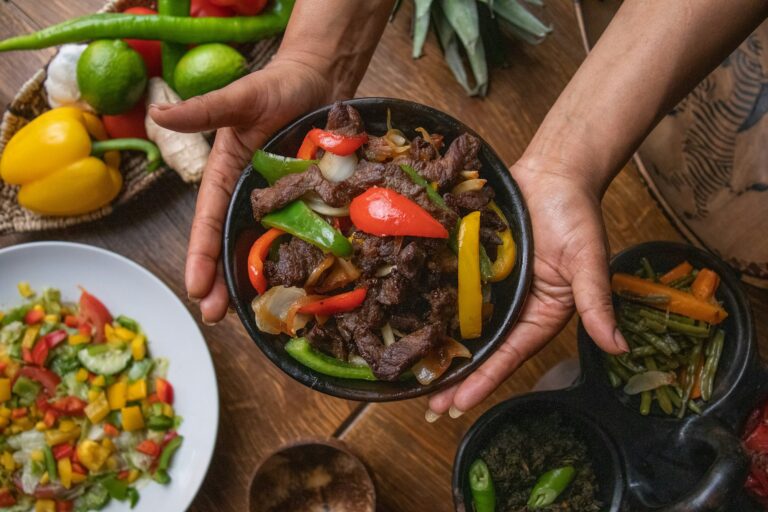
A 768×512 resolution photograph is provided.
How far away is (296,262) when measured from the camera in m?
1.66

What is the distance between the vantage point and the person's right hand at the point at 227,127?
1.74 metres

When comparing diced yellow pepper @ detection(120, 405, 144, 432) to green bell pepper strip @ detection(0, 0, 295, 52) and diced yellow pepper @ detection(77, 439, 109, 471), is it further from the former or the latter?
green bell pepper strip @ detection(0, 0, 295, 52)

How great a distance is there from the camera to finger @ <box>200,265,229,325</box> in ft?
6.17

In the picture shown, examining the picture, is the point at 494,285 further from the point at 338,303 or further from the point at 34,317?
the point at 34,317

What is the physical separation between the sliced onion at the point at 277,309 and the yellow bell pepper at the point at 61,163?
89 cm

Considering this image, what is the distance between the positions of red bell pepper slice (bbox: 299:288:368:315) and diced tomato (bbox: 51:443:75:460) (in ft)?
3.90

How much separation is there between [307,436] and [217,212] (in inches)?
33.2

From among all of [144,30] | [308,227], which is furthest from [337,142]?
[144,30]

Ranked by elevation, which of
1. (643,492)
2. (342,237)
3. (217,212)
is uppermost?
(342,237)

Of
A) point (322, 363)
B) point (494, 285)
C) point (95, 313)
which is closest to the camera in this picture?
point (322, 363)

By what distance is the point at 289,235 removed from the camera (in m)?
1.74

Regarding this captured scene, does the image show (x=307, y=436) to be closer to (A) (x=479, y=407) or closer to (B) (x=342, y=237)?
(A) (x=479, y=407)

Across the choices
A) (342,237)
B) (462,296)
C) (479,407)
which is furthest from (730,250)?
(342,237)

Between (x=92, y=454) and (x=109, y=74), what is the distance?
1212 mm
